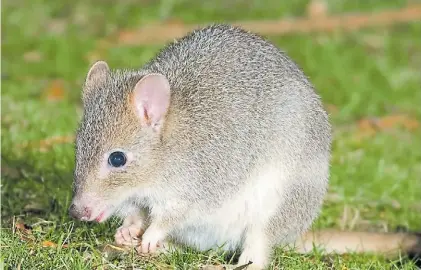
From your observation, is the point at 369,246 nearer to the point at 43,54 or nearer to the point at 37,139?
the point at 37,139

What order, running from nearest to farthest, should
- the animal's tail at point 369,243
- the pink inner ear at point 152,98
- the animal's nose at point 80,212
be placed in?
the animal's nose at point 80,212 < the pink inner ear at point 152,98 < the animal's tail at point 369,243

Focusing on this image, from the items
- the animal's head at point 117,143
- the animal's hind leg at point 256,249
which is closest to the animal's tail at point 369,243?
the animal's hind leg at point 256,249

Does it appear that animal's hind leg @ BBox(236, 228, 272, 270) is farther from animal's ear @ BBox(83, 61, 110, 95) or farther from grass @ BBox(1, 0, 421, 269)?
animal's ear @ BBox(83, 61, 110, 95)

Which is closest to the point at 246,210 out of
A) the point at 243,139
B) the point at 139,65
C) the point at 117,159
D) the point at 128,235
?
the point at 243,139

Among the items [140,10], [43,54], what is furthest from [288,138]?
[140,10]

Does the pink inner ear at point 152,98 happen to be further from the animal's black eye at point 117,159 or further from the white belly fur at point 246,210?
the white belly fur at point 246,210

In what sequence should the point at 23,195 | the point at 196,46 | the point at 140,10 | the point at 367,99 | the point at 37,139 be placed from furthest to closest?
the point at 140,10 < the point at 367,99 < the point at 37,139 < the point at 23,195 < the point at 196,46
